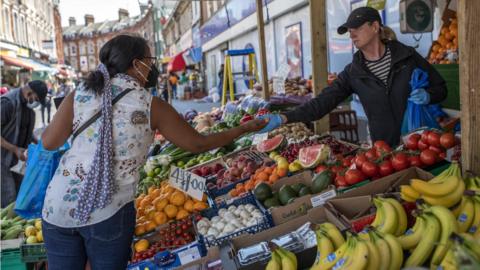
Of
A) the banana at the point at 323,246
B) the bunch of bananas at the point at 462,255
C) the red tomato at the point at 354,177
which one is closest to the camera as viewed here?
the bunch of bananas at the point at 462,255

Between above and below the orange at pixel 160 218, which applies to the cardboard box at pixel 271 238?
above

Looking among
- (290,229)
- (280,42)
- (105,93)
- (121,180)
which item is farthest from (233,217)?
(280,42)

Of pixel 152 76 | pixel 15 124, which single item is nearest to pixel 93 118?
pixel 152 76

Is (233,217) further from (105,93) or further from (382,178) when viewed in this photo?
(105,93)

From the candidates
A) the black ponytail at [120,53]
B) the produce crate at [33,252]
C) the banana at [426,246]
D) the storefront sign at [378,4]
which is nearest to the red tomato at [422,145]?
the banana at [426,246]

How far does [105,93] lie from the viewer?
2328mm

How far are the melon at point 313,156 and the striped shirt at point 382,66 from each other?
2.19 ft

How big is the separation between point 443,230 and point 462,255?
0.76 metres

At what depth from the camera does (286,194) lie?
3.21 meters

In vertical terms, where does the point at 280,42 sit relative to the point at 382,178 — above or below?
above

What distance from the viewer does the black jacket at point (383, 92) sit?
3.54 m

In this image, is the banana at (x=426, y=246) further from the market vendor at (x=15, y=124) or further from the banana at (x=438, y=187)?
the market vendor at (x=15, y=124)

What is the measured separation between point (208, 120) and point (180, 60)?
1973 cm

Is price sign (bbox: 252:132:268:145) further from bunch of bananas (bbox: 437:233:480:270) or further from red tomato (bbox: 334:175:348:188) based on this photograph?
bunch of bananas (bbox: 437:233:480:270)
